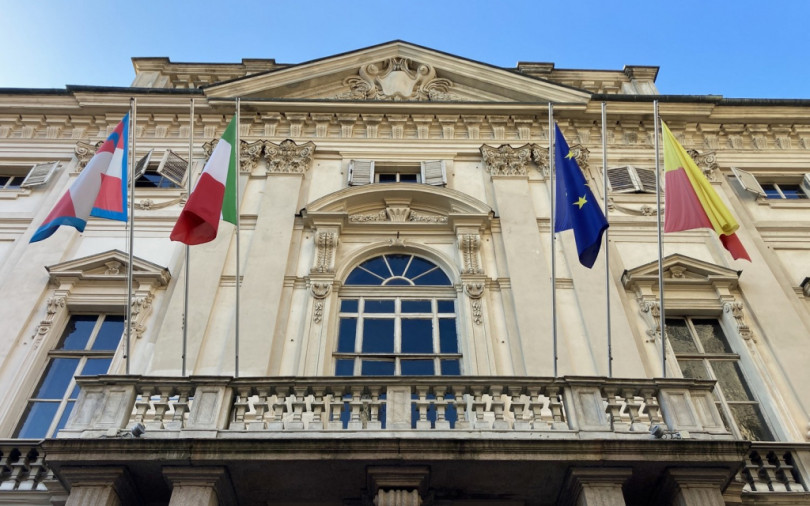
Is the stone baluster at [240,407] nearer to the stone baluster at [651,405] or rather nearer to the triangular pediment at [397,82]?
the stone baluster at [651,405]

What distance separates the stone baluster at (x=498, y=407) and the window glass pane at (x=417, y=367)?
7.17 feet

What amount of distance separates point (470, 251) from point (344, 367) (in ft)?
10.9

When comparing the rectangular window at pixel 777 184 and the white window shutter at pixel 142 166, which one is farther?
the rectangular window at pixel 777 184

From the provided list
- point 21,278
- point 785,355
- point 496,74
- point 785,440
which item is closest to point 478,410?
point 785,440

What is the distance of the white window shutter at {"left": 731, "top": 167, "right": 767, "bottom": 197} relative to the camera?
15.1 meters

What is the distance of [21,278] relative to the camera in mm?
12719

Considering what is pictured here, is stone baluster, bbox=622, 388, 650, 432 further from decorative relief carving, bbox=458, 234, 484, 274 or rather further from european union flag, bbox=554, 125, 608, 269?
decorative relief carving, bbox=458, 234, 484, 274

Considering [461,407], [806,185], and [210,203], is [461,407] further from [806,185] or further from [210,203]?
[806,185]

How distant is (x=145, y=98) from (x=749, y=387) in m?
13.3

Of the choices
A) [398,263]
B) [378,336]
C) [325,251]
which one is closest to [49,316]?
[325,251]

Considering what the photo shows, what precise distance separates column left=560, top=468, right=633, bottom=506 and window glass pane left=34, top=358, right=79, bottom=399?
297 inches

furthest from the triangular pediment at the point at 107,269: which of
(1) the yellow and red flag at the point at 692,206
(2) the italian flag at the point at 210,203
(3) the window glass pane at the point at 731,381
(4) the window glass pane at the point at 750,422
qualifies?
(4) the window glass pane at the point at 750,422

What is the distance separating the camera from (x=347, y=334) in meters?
12.1

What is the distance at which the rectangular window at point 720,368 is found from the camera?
36.3 ft
